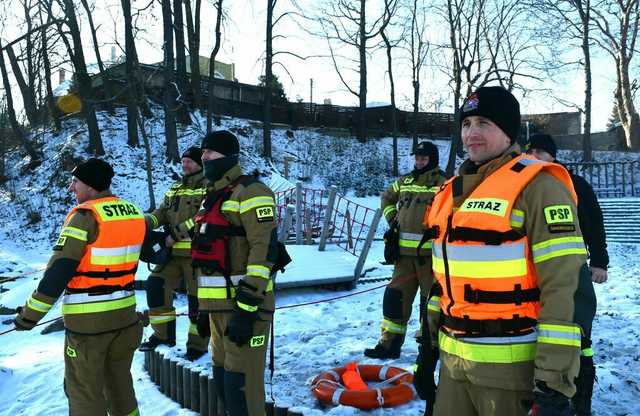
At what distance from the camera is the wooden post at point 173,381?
4582 mm

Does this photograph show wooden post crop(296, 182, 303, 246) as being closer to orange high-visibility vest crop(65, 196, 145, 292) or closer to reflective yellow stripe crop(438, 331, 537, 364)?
orange high-visibility vest crop(65, 196, 145, 292)

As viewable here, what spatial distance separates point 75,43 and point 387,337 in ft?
57.2

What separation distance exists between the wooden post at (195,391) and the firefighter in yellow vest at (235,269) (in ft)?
2.95

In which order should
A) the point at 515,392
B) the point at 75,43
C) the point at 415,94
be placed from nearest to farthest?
the point at 515,392 < the point at 75,43 < the point at 415,94

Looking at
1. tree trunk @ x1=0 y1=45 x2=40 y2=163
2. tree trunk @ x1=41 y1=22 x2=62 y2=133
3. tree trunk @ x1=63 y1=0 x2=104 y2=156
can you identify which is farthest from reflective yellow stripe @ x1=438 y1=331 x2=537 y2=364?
tree trunk @ x1=41 y1=22 x2=62 y2=133

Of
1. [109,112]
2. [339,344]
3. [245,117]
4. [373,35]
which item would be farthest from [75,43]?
[339,344]

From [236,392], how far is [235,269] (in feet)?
2.51

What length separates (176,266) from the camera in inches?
208

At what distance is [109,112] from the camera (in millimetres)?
21125

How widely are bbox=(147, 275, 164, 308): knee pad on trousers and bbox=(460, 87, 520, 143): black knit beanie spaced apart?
392 cm

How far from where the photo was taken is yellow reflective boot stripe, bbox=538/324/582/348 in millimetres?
1801

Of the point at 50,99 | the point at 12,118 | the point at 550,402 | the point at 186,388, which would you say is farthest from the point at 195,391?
the point at 50,99

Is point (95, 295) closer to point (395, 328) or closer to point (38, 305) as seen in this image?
point (38, 305)

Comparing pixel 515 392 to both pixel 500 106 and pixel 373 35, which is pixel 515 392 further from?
pixel 373 35
